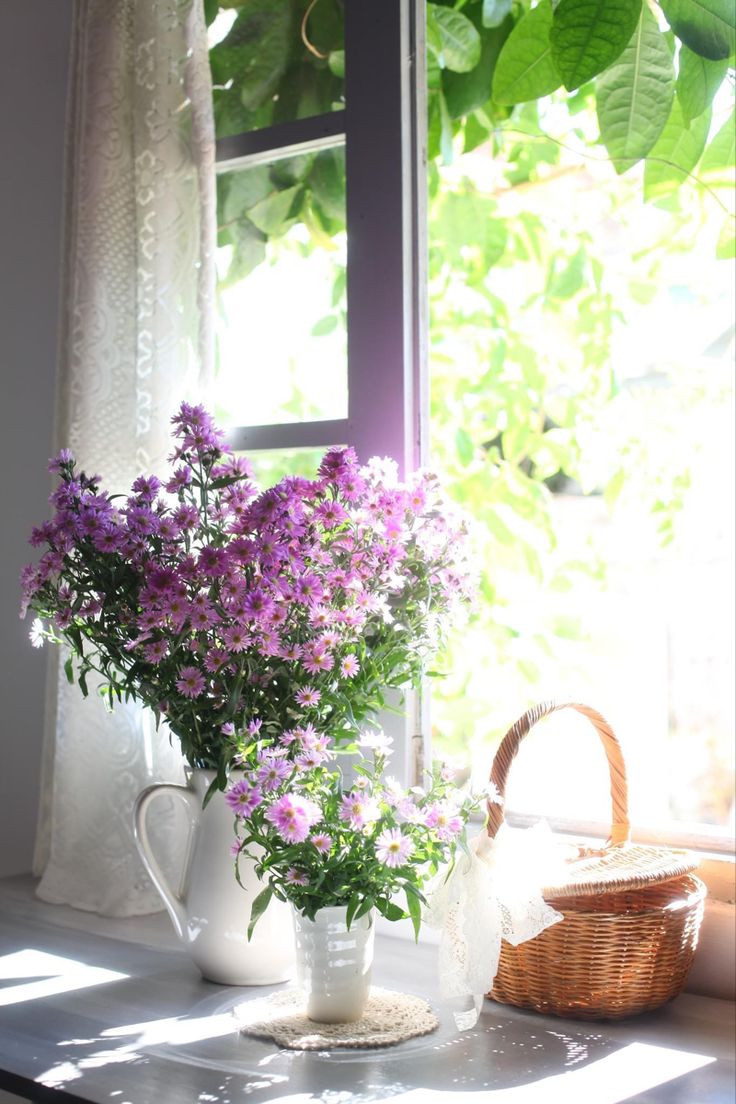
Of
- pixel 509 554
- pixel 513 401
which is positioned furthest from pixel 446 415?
pixel 509 554

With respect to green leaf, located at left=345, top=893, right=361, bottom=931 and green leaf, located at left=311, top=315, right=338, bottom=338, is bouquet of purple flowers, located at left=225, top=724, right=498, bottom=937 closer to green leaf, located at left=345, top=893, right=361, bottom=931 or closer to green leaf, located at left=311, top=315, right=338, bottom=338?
green leaf, located at left=345, top=893, right=361, bottom=931

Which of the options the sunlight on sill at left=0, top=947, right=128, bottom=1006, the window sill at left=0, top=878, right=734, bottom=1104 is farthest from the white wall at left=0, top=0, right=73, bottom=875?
the window sill at left=0, top=878, right=734, bottom=1104

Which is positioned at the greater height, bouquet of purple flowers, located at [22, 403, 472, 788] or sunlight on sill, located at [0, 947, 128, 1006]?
bouquet of purple flowers, located at [22, 403, 472, 788]

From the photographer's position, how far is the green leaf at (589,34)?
1.16m

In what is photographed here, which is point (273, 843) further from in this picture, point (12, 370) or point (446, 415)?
point (446, 415)

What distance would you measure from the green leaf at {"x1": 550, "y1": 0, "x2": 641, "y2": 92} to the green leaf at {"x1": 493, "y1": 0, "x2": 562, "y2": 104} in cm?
10

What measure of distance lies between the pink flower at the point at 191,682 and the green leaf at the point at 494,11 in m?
0.90

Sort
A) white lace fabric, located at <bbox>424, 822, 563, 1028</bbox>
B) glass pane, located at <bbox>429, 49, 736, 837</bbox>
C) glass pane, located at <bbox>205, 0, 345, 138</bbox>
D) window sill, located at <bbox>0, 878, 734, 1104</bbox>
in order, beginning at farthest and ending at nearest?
glass pane, located at <bbox>429, 49, 736, 837</bbox>, glass pane, located at <bbox>205, 0, 345, 138</bbox>, white lace fabric, located at <bbox>424, 822, 563, 1028</bbox>, window sill, located at <bbox>0, 878, 734, 1104</bbox>

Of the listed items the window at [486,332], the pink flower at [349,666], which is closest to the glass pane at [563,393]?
the window at [486,332]

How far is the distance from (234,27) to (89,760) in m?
1.01

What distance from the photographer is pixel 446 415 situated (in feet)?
9.91

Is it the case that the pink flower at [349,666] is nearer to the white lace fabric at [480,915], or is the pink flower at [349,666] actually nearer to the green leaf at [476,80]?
the white lace fabric at [480,915]

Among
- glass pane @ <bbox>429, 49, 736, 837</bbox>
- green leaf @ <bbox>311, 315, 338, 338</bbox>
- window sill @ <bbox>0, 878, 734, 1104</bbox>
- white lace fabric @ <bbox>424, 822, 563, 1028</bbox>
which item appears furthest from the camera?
glass pane @ <bbox>429, 49, 736, 837</bbox>

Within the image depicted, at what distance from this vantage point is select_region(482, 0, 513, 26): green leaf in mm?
1366
